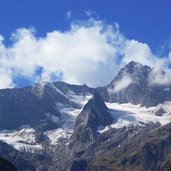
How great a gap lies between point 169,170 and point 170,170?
2.96 feet

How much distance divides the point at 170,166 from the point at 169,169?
5.68ft

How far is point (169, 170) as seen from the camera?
183m

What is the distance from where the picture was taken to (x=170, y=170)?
7185 inches

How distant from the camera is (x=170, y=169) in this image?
183m

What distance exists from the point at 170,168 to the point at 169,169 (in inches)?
19.4

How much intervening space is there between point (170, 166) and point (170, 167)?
1.27 metres

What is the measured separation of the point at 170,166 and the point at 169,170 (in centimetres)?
228

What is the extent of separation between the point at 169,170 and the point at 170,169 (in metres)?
0.57

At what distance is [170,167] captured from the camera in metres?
184

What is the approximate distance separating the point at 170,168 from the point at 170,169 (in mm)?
666

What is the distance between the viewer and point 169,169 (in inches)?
7239

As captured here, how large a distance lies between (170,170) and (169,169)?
1384 millimetres

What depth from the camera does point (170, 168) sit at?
184 meters
